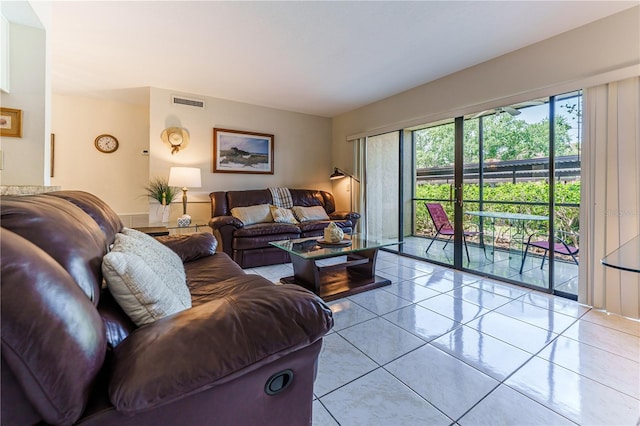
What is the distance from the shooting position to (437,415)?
123 cm

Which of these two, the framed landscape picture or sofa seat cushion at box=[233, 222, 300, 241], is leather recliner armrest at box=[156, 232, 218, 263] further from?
the framed landscape picture

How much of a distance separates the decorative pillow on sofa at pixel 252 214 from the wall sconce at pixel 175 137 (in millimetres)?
1235

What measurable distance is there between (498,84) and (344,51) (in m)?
1.69

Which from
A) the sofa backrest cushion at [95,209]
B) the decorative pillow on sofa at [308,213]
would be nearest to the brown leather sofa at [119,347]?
the sofa backrest cushion at [95,209]

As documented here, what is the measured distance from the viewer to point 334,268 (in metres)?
2.95

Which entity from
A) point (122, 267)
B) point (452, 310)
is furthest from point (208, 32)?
point (452, 310)

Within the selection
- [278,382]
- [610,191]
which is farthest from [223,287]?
[610,191]

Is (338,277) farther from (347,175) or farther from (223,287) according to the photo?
(347,175)

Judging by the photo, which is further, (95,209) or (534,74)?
(534,74)

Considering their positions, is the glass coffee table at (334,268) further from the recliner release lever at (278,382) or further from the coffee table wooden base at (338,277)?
the recliner release lever at (278,382)

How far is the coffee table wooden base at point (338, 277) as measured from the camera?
2553mm

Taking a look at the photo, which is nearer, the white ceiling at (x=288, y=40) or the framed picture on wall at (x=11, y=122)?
the framed picture on wall at (x=11, y=122)

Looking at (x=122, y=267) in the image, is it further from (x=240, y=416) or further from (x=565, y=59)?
(x=565, y=59)

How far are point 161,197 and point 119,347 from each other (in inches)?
140
